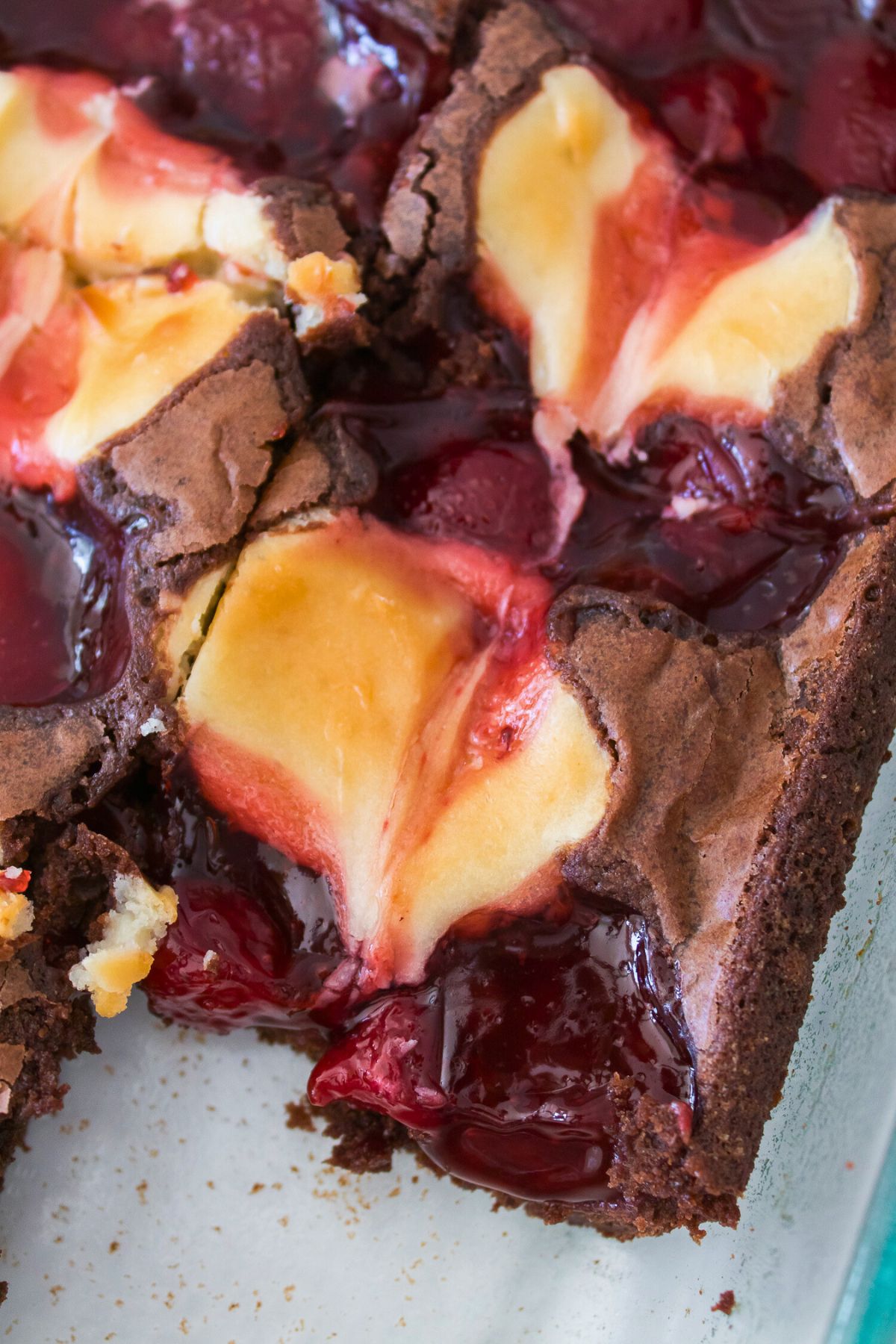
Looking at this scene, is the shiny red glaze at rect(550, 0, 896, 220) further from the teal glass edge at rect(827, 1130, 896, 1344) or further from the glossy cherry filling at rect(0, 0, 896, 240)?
the teal glass edge at rect(827, 1130, 896, 1344)

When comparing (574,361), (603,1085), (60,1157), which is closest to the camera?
(603,1085)

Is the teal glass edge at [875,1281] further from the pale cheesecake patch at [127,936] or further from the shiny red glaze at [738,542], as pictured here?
the pale cheesecake patch at [127,936]

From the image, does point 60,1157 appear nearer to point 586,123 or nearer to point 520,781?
point 520,781

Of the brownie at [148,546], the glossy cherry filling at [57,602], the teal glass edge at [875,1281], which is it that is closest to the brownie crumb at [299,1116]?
the brownie at [148,546]

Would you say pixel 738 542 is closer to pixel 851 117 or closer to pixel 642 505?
pixel 642 505

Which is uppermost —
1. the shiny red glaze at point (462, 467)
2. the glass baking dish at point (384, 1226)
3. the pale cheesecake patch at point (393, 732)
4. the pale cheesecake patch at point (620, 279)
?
the pale cheesecake patch at point (620, 279)

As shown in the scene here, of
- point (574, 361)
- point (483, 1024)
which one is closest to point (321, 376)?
point (574, 361)
